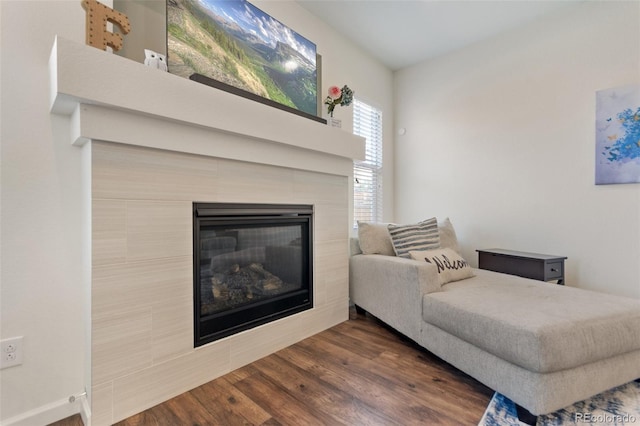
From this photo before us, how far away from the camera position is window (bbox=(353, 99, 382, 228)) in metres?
3.23

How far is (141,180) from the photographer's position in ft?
4.41

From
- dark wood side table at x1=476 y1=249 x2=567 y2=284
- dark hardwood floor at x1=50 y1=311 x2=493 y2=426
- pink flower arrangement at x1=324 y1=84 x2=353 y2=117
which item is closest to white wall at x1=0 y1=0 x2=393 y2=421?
dark hardwood floor at x1=50 y1=311 x2=493 y2=426

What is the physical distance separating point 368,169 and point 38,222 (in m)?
2.87

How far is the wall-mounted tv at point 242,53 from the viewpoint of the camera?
1568 millimetres

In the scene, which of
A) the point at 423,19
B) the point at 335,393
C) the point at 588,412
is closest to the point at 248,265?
the point at 335,393

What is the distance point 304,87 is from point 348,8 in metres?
0.95

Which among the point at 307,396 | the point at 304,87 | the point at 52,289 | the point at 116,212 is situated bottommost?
the point at 307,396

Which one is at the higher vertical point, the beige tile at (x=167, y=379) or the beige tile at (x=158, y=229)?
the beige tile at (x=158, y=229)

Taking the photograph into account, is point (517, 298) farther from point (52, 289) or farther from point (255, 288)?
point (52, 289)

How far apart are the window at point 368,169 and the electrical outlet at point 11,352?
2539 mm

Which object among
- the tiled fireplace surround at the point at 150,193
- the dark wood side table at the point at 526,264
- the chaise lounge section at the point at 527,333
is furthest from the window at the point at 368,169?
the tiled fireplace surround at the point at 150,193

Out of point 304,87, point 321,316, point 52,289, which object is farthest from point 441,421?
point 304,87

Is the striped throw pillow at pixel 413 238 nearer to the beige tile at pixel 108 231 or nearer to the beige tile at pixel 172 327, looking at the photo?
the beige tile at pixel 172 327

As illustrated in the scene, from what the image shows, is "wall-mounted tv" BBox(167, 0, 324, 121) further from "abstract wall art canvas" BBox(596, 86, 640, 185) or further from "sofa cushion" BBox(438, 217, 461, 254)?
"abstract wall art canvas" BBox(596, 86, 640, 185)
